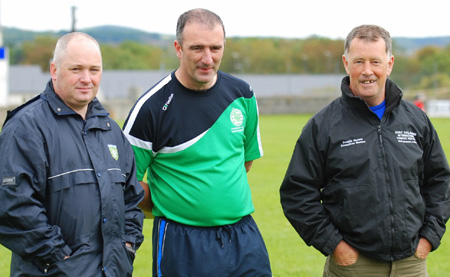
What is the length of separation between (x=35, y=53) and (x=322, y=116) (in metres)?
113

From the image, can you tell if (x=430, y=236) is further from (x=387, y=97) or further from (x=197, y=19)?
(x=197, y=19)

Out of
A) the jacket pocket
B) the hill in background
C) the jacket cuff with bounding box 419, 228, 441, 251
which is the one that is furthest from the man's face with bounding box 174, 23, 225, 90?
the hill in background

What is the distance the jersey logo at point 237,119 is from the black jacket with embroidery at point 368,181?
476 mm

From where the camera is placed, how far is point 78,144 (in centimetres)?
345

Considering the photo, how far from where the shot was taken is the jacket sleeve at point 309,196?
3811 mm

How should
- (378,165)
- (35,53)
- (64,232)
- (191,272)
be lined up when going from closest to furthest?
(64,232) → (378,165) → (191,272) → (35,53)

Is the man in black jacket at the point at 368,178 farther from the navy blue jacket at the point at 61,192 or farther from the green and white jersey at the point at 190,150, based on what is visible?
the navy blue jacket at the point at 61,192

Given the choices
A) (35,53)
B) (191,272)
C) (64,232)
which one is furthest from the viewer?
(35,53)

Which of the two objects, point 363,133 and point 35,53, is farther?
point 35,53

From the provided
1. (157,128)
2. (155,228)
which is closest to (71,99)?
(157,128)

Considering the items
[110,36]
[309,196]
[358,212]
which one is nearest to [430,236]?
[358,212]

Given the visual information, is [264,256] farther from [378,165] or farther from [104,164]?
[104,164]

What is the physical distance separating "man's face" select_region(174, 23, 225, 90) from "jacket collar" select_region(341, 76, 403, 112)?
0.82 m

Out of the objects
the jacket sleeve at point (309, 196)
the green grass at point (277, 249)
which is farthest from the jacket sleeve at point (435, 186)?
the green grass at point (277, 249)
